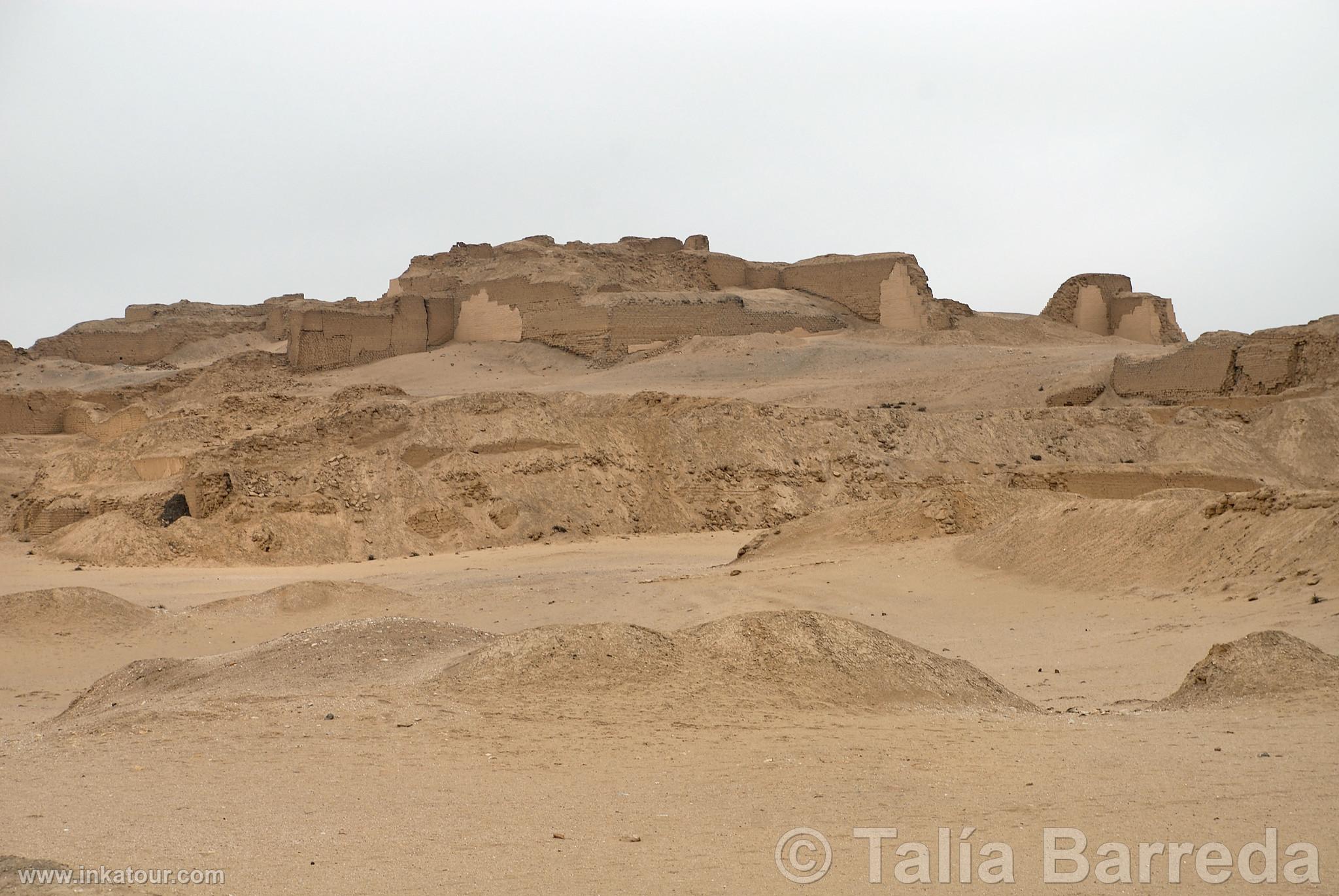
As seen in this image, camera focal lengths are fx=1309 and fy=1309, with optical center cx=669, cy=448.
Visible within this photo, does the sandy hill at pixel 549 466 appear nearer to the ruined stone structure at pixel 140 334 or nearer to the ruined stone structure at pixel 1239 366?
the ruined stone structure at pixel 1239 366

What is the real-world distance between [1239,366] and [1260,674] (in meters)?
22.9

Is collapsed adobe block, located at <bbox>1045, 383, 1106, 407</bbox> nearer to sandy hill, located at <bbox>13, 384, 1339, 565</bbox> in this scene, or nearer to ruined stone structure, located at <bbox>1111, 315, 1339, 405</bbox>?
ruined stone structure, located at <bbox>1111, 315, 1339, 405</bbox>

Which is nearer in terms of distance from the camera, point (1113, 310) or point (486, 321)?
point (486, 321)

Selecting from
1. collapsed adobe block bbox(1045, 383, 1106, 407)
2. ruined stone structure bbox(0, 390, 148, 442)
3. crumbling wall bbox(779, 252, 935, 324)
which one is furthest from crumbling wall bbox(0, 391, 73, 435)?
collapsed adobe block bbox(1045, 383, 1106, 407)

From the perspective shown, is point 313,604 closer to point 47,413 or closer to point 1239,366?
point 1239,366

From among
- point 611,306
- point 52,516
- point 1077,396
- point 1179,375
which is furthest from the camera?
point 611,306

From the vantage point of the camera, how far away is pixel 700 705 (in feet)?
24.9

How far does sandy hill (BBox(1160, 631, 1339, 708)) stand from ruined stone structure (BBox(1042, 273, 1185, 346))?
127 ft

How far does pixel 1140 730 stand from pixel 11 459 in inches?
1229

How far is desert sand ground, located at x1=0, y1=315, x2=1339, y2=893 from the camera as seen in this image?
496 cm

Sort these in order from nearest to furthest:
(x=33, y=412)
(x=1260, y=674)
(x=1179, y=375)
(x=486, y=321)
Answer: (x=1260, y=674) < (x=1179, y=375) < (x=33, y=412) < (x=486, y=321)

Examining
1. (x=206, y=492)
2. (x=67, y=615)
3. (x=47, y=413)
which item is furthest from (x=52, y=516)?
(x=47, y=413)

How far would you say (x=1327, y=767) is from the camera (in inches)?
220

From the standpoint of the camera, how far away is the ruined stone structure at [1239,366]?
27766mm
